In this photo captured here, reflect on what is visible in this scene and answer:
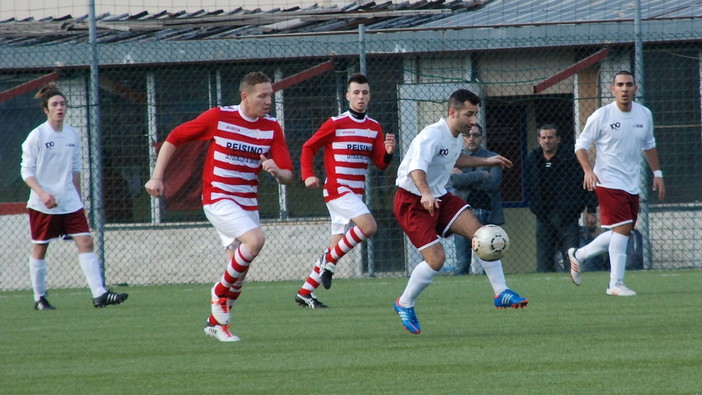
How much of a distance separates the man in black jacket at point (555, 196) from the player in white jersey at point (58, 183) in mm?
5982

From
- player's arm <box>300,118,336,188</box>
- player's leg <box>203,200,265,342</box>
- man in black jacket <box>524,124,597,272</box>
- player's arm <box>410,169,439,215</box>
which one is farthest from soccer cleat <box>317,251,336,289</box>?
man in black jacket <box>524,124,597,272</box>

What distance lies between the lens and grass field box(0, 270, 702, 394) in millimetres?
6174

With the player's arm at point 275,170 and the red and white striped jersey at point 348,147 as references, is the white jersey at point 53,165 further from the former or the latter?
the player's arm at point 275,170

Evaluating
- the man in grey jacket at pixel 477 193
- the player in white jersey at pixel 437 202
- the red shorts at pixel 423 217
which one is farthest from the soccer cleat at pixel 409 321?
the man in grey jacket at pixel 477 193

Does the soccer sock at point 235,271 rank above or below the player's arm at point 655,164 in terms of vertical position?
below

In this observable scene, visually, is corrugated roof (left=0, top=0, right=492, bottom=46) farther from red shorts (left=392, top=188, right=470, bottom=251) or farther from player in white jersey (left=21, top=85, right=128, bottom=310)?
red shorts (left=392, top=188, right=470, bottom=251)

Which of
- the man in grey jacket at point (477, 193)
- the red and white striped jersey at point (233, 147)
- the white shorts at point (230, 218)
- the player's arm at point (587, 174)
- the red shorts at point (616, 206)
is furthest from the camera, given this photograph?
the man in grey jacket at point (477, 193)

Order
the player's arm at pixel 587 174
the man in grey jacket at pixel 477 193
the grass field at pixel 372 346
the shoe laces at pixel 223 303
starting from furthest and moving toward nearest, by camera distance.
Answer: the man in grey jacket at pixel 477 193 → the player's arm at pixel 587 174 → the shoe laces at pixel 223 303 → the grass field at pixel 372 346

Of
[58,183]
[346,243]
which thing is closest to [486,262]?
[346,243]

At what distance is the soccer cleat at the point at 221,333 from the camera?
830cm

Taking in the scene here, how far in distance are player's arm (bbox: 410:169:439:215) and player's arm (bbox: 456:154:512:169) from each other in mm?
483

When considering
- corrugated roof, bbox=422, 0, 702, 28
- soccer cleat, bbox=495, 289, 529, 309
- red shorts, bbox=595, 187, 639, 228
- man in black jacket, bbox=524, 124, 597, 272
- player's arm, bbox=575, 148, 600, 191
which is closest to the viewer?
soccer cleat, bbox=495, 289, 529, 309

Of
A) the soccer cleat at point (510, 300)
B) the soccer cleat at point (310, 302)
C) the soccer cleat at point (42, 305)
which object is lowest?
the soccer cleat at point (42, 305)

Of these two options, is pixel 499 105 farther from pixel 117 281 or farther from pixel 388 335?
pixel 388 335
